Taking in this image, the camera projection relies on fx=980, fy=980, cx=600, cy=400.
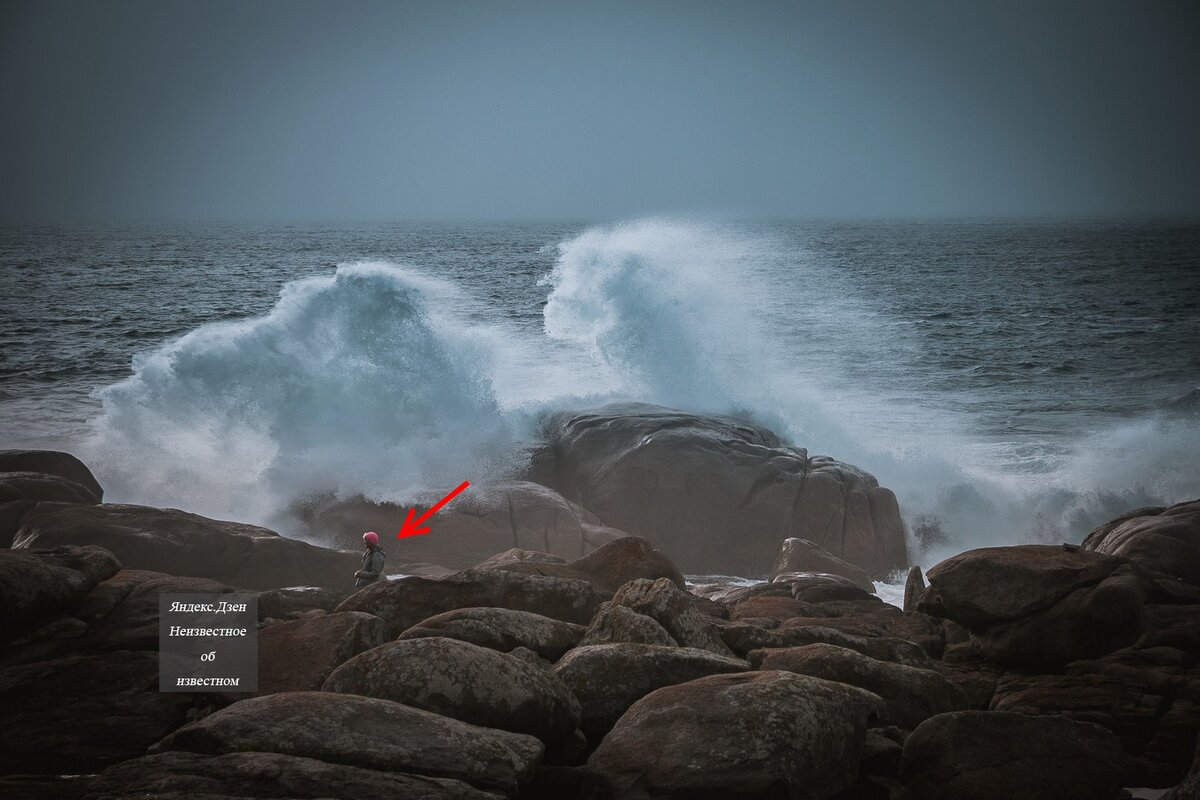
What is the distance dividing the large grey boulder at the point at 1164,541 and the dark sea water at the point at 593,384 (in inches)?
216

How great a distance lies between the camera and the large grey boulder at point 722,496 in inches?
613

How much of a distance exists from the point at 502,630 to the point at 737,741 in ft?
7.89

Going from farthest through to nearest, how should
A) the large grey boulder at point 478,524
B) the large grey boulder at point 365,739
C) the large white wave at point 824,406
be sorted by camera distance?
the large white wave at point 824,406 → the large grey boulder at point 478,524 → the large grey boulder at point 365,739

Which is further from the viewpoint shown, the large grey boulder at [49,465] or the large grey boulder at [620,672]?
the large grey boulder at [49,465]

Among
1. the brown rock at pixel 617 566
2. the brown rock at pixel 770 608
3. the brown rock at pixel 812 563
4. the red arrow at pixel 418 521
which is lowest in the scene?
the brown rock at pixel 812 563

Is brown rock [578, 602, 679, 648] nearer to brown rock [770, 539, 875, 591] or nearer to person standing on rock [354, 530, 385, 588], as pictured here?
person standing on rock [354, 530, 385, 588]

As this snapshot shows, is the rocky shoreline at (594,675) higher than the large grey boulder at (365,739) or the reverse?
the reverse

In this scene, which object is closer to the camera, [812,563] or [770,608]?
[770,608]

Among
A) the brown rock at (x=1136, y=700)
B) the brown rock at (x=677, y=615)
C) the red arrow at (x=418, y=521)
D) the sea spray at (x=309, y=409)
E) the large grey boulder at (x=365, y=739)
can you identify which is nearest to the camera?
the large grey boulder at (x=365, y=739)

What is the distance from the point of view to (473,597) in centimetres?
907

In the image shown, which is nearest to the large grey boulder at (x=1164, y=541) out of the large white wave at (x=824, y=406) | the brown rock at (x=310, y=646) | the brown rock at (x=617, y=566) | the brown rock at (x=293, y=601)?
the large white wave at (x=824, y=406)

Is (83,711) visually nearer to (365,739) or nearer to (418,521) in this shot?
(365,739)

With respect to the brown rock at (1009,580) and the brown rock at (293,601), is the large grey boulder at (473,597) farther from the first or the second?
the brown rock at (1009,580)

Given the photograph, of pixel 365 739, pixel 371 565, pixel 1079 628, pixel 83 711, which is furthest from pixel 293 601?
pixel 1079 628
